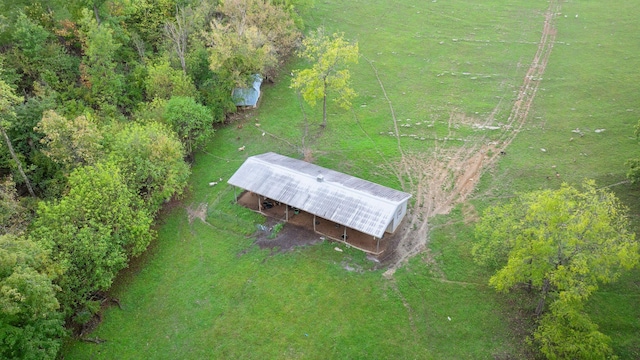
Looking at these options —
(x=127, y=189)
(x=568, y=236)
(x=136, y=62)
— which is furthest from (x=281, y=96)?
(x=568, y=236)

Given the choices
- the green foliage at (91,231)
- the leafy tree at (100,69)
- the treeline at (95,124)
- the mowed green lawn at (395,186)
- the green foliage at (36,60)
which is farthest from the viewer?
the leafy tree at (100,69)

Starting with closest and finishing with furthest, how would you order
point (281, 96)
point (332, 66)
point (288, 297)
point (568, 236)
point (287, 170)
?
1. point (568, 236)
2. point (288, 297)
3. point (287, 170)
4. point (332, 66)
5. point (281, 96)

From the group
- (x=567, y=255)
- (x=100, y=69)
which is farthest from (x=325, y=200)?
(x=100, y=69)

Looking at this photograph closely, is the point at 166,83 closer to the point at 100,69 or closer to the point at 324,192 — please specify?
the point at 100,69

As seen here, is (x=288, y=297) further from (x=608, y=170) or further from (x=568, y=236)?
(x=608, y=170)

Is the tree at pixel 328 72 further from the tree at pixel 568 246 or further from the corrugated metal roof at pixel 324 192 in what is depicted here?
the tree at pixel 568 246

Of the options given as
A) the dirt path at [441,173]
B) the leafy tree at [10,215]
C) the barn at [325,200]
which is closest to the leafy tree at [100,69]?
the leafy tree at [10,215]
